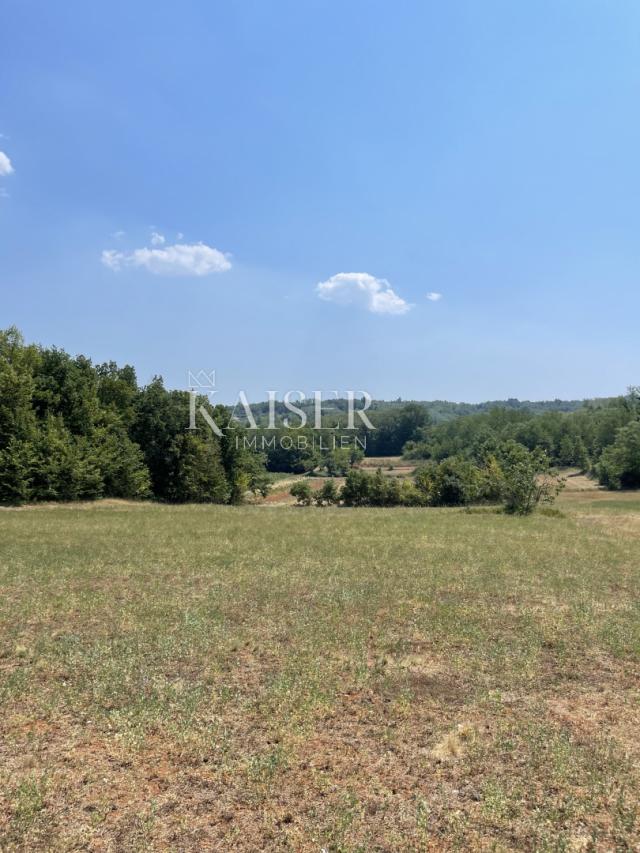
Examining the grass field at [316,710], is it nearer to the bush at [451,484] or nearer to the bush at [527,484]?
the bush at [527,484]

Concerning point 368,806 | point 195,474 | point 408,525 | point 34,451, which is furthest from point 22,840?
point 195,474

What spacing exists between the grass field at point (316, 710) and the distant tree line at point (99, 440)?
1793 centimetres

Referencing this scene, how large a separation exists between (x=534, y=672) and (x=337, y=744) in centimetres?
311

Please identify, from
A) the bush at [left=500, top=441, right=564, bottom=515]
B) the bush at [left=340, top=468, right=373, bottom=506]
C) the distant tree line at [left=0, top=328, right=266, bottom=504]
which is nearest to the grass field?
the bush at [left=500, top=441, right=564, bottom=515]

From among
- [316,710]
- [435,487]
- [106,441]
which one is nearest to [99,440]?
[106,441]

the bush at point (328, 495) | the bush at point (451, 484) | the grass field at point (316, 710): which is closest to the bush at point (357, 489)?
the bush at point (328, 495)

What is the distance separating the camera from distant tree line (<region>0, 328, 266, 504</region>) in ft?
90.7

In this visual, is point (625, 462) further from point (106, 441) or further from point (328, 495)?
point (106, 441)

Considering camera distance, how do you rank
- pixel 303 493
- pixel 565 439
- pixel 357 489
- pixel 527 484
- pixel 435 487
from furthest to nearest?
pixel 565 439 < pixel 303 493 < pixel 357 489 < pixel 435 487 < pixel 527 484

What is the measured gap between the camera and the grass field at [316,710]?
12.1ft

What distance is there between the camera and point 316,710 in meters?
5.33

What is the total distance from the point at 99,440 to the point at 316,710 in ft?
98.9

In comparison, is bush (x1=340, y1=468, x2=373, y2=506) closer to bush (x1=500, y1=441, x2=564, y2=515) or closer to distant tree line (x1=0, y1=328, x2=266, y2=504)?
distant tree line (x1=0, y1=328, x2=266, y2=504)

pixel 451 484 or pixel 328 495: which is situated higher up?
pixel 451 484
